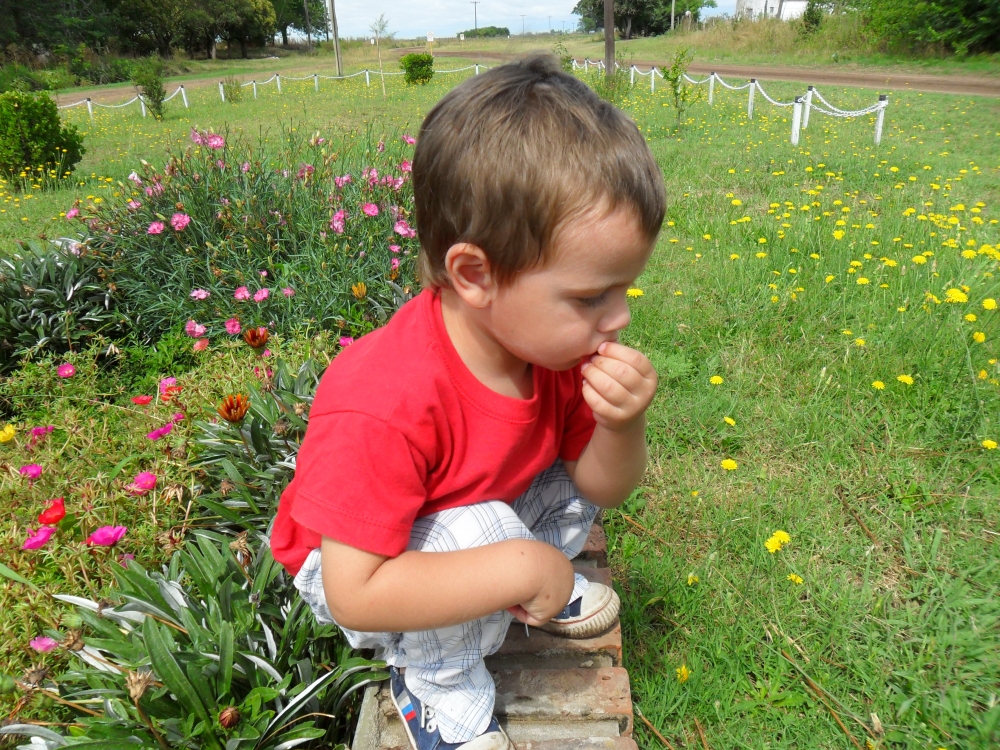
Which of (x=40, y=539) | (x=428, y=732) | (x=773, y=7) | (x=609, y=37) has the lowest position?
(x=428, y=732)

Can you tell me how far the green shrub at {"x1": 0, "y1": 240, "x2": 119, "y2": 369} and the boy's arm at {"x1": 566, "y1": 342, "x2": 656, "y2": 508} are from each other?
2.88 m

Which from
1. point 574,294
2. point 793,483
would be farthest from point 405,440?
point 793,483

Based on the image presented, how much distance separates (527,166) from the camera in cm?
106

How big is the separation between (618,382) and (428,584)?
1.61ft

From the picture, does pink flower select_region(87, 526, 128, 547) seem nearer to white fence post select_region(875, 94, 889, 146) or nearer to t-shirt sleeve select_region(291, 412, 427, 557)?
t-shirt sleeve select_region(291, 412, 427, 557)

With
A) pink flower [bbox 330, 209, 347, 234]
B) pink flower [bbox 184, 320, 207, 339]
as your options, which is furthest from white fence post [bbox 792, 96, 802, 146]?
pink flower [bbox 184, 320, 207, 339]

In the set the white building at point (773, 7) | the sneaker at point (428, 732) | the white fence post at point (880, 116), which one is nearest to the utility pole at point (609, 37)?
the white fence post at point (880, 116)

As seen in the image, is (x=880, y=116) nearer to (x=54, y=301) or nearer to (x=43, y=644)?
(x=54, y=301)

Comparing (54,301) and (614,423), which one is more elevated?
(614,423)

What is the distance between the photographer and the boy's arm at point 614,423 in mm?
1213

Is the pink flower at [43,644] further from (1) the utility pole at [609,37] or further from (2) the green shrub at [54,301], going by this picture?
(1) the utility pole at [609,37]

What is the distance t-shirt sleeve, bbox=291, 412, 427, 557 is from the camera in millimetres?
1071

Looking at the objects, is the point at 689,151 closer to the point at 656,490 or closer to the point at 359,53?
the point at 656,490

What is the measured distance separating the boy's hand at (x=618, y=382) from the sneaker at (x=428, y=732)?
693 millimetres
